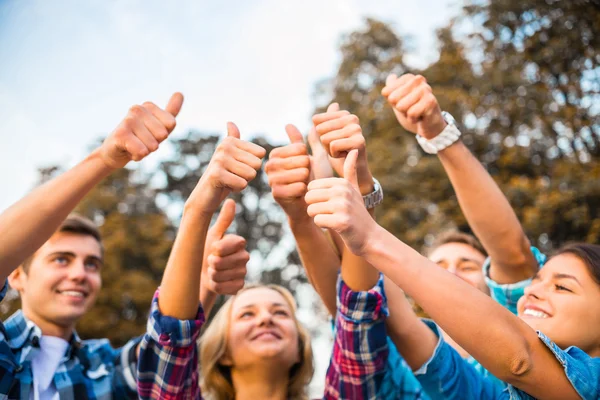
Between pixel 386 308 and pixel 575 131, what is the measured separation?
868 centimetres

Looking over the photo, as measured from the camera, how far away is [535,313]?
6.87 feet

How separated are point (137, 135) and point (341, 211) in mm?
1022

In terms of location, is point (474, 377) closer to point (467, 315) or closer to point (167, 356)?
point (467, 315)

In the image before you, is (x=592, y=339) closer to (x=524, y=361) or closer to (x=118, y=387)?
(x=524, y=361)

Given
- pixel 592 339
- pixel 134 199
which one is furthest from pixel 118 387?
pixel 134 199

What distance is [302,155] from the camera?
220cm

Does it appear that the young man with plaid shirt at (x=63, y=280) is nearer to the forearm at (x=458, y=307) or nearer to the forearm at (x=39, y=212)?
the forearm at (x=39, y=212)

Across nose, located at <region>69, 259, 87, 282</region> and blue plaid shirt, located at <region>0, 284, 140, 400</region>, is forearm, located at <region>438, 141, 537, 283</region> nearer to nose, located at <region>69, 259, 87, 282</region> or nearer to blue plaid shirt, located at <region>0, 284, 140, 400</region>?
blue plaid shirt, located at <region>0, 284, 140, 400</region>

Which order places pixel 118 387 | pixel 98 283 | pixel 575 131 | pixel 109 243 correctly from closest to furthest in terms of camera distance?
pixel 118 387, pixel 98 283, pixel 575 131, pixel 109 243

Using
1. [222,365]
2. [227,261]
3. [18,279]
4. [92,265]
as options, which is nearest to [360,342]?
[227,261]

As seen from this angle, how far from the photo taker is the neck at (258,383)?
3.03 meters

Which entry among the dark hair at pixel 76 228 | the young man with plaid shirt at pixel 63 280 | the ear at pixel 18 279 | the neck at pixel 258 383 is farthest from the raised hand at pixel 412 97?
the ear at pixel 18 279

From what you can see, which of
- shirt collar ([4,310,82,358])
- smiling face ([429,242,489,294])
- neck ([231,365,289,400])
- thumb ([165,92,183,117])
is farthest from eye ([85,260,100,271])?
smiling face ([429,242,489,294])

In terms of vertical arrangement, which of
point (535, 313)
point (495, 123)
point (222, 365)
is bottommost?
point (222, 365)
